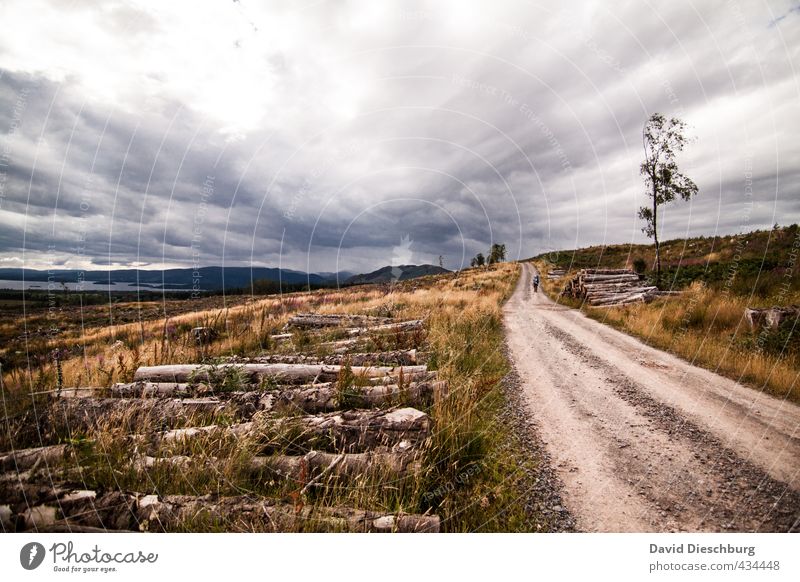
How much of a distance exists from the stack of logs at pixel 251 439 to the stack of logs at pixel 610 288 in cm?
1626

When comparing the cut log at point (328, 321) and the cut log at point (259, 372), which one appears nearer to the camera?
the cut log at point (259, 372)

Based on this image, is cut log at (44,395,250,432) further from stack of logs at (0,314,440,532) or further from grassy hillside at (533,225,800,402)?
grassy hillside at (533,225,800,402)

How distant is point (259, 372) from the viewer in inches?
229

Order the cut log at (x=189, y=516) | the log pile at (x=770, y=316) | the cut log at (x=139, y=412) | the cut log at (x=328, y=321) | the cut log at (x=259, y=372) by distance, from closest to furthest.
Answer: the cut log at (x=189, y=516) → the cut log at (x=139, y=412) → the cut log at (x=259, y=372) → the log pile at (x=770, y=316) → the cut log at (x=328, y=321)

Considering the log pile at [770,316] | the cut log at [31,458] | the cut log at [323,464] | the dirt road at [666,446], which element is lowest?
the dirt road at [666,446]

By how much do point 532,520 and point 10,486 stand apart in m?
5.36

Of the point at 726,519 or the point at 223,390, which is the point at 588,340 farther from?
the point at 223,390

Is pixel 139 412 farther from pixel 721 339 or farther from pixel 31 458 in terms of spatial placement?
pixel 721 339

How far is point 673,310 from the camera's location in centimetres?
1139

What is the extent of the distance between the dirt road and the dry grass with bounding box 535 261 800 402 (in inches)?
19.2

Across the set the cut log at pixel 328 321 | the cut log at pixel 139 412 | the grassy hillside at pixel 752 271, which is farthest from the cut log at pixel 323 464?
the cut log at pixel 328 321

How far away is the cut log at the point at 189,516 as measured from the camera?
110 inches
